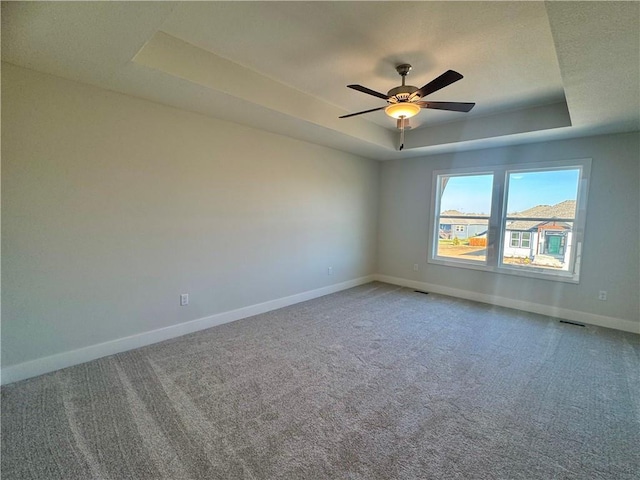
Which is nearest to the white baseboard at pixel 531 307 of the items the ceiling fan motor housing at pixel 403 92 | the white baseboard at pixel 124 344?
the white baseboard at pixel 124 344

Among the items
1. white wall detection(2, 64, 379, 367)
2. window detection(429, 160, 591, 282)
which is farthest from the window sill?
white wall detection(2, 64, 379, 367)

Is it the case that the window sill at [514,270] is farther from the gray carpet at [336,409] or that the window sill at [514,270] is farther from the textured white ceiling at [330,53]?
the textured white ceiling at [330,53]

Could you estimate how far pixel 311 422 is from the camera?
190cm

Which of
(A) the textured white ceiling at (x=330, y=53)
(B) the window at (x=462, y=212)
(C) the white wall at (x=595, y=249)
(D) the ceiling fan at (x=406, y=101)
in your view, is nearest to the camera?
(A) the textured white ceiling at (x=330, y=53)

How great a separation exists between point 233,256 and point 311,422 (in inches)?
87.5

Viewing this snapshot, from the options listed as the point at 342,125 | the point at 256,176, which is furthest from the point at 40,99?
the point at 342,125

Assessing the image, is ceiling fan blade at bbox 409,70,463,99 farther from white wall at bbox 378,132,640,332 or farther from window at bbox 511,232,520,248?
window at bbox 511,232,520,248

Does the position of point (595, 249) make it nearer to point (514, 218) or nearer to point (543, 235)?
point (543, 235)

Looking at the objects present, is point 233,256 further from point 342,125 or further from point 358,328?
point 342,125

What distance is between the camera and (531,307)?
4188 mm

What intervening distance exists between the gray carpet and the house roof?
159cm

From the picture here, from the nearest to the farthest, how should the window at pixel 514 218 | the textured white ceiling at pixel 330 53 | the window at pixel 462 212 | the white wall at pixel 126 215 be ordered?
the textured white ceiling at pixel 330 53 < the white wall at pixel 126 215 < the window at pixel 514 218 < the window at pixel 462 212

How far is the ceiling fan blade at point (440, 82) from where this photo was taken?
205 cm

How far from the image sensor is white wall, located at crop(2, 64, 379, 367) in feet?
7.41
